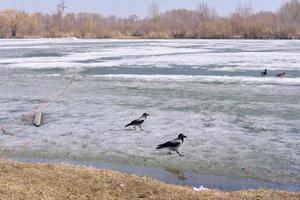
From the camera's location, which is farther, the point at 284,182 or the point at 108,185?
the point at 284,182

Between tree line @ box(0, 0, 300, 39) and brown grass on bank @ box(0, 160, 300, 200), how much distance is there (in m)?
35.2

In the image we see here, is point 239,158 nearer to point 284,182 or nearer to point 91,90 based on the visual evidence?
point 284,182

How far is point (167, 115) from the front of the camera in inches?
390

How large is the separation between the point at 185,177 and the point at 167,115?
3.75 meters

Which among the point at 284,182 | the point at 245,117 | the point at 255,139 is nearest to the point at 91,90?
the point at 245,117

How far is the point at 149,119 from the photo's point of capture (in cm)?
952

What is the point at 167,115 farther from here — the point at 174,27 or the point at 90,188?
the point at 174,27

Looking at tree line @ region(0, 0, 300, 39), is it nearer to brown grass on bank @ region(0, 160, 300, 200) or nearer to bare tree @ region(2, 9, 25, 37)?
bare tree @ region(2, 9, 25, 37)

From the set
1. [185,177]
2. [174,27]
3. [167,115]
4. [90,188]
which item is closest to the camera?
[90,188]

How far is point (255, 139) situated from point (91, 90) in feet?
21.7

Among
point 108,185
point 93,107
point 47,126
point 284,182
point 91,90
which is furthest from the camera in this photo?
point 91,90

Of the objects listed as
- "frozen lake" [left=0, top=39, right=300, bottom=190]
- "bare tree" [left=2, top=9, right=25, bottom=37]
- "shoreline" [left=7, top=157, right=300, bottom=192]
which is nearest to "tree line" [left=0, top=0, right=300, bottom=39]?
"bare tree" [left=2, top=9, right=25, bottom=37]

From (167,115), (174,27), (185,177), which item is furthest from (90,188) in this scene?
(174,27)

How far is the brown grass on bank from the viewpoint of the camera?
15.3ft
